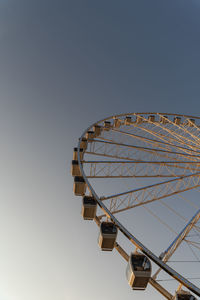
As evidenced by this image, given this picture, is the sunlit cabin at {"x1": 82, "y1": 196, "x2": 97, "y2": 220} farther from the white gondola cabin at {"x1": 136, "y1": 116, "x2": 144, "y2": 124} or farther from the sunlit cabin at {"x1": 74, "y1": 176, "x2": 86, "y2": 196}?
Result: the white gondola cabin at {"x1": 136, "y1": 116, "x2": 144, "y2": 124}

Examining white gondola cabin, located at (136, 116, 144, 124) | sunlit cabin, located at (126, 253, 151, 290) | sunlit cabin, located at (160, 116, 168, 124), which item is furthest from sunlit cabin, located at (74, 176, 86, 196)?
sunlit cabin, located at (160, 116, 168, 124)

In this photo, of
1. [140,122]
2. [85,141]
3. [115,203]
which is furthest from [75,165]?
[140,122]

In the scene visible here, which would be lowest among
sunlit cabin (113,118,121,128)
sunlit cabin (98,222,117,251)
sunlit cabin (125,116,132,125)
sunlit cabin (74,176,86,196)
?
sunlit cabin (98,222,117,251)

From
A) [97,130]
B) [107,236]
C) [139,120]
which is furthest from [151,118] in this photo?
[107,236]

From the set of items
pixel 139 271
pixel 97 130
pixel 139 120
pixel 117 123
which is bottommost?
pixel 139 271

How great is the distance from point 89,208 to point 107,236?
5.28ft

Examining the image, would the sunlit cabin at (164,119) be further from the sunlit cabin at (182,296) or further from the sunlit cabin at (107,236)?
the sunlit cabin at (182,296)

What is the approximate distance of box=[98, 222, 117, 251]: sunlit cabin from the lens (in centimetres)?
756

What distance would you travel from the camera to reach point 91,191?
8898 millimetres

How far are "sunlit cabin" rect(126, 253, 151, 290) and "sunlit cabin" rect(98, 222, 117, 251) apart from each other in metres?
1.23

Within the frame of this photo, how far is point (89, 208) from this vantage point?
8758 millimetres

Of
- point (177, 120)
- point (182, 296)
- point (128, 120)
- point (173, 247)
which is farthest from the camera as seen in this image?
point (177, 120)

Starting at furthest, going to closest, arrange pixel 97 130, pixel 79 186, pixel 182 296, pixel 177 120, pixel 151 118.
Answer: pixel 177 120
pixel 151 118
pixel 97 130
pixel 79 186
pixel 182 296

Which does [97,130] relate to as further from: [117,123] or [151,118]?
[151,118]
